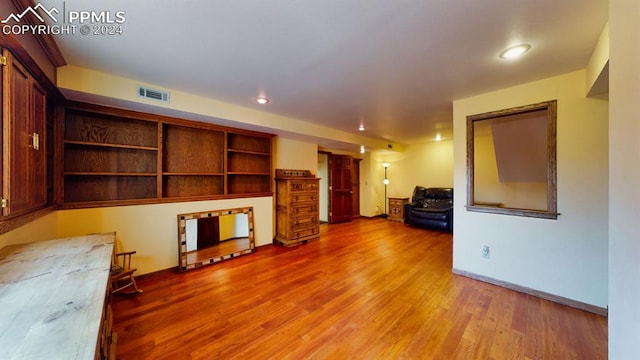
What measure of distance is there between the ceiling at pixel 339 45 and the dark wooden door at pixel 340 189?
11.5ft

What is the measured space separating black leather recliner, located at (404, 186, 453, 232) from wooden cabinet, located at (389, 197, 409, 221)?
345 mm

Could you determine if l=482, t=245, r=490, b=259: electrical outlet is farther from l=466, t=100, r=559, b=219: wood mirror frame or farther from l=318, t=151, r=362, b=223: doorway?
l=318, t=151, r=362, b=223: doorway

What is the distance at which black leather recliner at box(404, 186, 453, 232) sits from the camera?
5.22 metres

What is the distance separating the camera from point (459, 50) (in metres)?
1.84

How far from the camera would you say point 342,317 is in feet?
6.77

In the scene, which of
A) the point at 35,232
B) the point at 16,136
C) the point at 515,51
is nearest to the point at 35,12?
the point at 16,136

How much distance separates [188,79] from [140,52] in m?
0.51

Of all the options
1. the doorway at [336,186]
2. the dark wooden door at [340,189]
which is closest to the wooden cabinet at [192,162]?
the doorway at [336,186]

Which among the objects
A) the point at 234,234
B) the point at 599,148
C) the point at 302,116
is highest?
the point at 302,116

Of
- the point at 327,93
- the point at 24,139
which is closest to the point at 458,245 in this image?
the point at 327,93

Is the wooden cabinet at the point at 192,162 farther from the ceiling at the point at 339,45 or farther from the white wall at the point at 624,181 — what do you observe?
the white wall at the point at 624,181

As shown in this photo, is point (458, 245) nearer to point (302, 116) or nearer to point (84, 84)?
point (302, 116)

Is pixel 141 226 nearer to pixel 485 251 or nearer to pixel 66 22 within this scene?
pixel 66 22

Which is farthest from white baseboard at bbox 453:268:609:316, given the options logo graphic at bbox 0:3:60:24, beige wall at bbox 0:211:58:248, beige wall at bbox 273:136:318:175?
logo graphic at bbox 0:3:60:24
